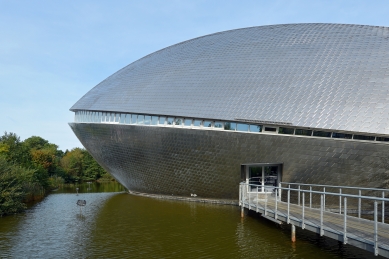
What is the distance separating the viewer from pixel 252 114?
18.7 m

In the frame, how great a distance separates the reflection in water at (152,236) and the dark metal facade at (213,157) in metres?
2.48

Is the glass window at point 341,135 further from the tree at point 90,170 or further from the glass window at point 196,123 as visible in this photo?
the tree at point 90,170

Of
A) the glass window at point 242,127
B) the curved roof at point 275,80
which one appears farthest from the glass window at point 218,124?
the glass window at point 242,127

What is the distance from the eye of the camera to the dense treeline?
18062 mm

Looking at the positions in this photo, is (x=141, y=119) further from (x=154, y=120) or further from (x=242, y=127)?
(x=242, y=127)

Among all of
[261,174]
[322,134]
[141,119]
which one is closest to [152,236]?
[261,174]

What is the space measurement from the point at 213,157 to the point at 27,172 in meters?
13.0

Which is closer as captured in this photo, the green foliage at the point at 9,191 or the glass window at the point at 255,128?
the green foliage at the point at 9,191

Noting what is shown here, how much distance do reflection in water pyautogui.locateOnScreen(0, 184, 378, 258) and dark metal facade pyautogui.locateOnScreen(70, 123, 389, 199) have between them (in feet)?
8.15

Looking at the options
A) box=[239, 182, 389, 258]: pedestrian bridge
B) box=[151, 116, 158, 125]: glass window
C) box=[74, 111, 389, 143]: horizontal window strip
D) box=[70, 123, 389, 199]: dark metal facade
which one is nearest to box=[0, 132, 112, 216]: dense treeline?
box=[70, 123, 389, 199]: dark metal facade

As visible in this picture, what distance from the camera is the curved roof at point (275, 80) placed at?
17297 millimetres

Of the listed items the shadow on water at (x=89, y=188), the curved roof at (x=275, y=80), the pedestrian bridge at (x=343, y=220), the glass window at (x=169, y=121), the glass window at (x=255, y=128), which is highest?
the curved roof at (x=275, y=80)

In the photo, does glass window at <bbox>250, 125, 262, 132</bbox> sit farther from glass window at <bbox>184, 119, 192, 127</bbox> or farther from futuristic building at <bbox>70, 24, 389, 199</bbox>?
glass window at <bbox>184, 119, 192, 127</bbox>

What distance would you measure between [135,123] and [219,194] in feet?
23.5
